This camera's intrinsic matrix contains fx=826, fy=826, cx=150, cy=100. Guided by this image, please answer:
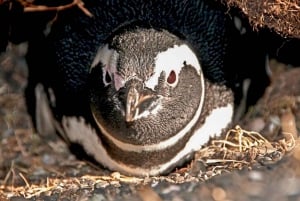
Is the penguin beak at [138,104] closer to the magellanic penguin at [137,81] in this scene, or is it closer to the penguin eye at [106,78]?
the magellanic penguin at [137,81]

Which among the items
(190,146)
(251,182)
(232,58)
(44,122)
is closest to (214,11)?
(232,58)

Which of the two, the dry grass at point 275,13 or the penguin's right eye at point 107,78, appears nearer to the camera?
the dry grass at point 275,13

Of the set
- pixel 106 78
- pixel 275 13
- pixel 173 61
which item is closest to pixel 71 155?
pixel 106 78

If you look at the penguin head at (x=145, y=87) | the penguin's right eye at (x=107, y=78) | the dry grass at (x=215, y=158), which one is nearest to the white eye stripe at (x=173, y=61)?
the penguin head at (x=145, y=87)

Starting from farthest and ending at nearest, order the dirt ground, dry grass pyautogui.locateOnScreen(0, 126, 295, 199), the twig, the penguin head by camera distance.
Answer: the twig, the penguin head, dry grass pyautogui.locateOnScreen(0, 126, 295, 199), the dirt ground

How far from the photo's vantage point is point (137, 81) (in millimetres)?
2205

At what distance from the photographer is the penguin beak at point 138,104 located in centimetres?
215

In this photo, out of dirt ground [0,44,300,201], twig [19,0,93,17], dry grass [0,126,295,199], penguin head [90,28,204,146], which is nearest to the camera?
dirt ground [0,44,300,201]

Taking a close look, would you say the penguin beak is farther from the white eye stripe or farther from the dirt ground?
the dirt ground

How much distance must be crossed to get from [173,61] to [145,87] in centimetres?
14

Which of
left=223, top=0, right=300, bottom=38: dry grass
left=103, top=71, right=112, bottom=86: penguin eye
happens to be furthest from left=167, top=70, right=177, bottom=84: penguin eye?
left=223, top=0, right=300, bottom=38: dry grass

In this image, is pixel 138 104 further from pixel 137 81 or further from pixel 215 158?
pixel 215 158

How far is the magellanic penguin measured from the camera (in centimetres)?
227

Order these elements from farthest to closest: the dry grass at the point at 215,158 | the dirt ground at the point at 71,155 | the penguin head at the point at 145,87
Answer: the penguin head at the point at 145,87
the dry grass at the point at 215,158
the dirt ground at the point at 71,155
